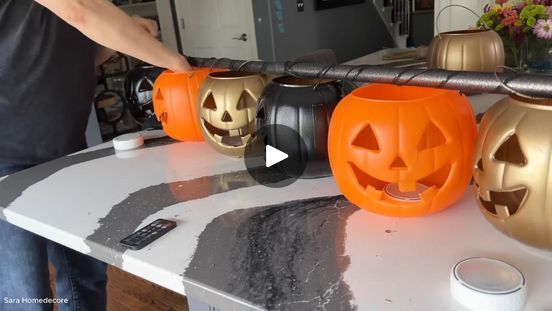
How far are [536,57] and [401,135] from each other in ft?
3.62

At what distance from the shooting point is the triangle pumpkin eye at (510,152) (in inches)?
23.2

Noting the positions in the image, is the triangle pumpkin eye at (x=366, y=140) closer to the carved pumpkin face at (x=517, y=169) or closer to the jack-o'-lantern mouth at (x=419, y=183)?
the jack-o'-lantern mouth at (x=419, y=183)

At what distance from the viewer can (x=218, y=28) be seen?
4.39m

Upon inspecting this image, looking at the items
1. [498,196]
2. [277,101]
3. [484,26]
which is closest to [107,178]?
[277,101]

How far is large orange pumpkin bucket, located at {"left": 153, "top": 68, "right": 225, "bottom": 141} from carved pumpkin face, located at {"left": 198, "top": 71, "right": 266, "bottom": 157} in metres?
0.09

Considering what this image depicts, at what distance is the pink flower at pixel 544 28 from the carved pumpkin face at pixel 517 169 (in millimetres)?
929

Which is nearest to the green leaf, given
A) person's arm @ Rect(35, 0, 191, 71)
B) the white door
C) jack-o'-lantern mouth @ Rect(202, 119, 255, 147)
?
jack-o'-lantern mouth @ Rect(202, 119, 255, 147)

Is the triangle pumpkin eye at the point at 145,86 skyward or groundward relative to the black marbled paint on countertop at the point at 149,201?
skyward

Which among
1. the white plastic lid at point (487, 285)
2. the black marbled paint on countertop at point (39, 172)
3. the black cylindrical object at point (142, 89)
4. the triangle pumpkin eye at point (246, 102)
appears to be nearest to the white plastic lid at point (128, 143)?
the black marbled paint on countertop at point (39, 172)

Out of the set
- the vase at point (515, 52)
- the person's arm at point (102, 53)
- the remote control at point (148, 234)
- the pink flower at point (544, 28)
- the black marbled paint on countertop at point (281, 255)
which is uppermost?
the person's arm at point (102, 53)

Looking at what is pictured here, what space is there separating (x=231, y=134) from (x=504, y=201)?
22.2 inches

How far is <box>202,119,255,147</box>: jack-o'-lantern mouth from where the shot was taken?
99cm
